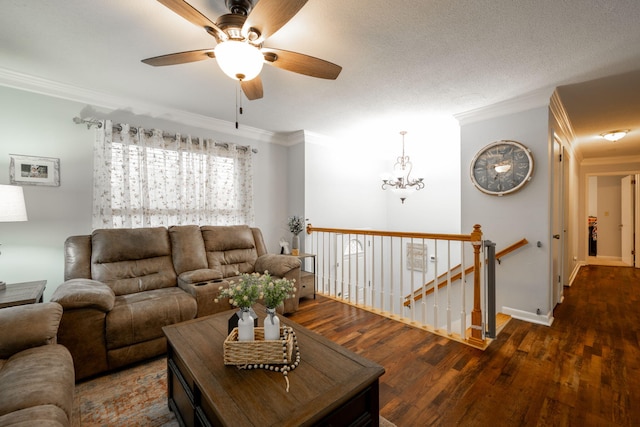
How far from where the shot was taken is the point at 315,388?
1.09 metres

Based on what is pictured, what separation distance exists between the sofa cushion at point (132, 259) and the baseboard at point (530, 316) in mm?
3941

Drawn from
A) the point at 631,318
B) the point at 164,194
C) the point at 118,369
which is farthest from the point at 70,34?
the point at 631,318

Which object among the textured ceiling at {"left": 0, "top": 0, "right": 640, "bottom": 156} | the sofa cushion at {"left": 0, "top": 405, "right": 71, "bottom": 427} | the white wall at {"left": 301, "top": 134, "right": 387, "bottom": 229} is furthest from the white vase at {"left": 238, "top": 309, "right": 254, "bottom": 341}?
the white wall at {"left": 301, "top": 134, "right": 387, "bottom": 229}

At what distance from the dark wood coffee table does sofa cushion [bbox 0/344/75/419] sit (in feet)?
1.52

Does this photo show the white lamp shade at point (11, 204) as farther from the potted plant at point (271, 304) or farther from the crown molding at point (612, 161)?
the crown molding at point (612, 161)

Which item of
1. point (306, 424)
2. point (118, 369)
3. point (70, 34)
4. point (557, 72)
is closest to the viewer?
point (306, 424)

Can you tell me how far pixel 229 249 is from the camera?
3.42m

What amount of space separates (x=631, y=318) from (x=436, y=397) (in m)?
3.17

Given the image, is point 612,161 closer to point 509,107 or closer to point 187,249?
point 509,107

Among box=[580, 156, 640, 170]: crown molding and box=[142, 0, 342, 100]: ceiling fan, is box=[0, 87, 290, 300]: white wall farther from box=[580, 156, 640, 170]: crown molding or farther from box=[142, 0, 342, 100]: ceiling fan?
box=[580, 156, 640, 170]: crown molding

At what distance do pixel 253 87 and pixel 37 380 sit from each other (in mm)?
2137

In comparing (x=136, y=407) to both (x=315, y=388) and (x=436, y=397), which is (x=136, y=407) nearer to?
(x=315, y=388)

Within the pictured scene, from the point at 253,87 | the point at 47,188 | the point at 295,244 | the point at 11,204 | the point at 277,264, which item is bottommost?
the point at 277,264

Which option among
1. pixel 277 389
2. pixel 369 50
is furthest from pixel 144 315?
pixel 369 50
